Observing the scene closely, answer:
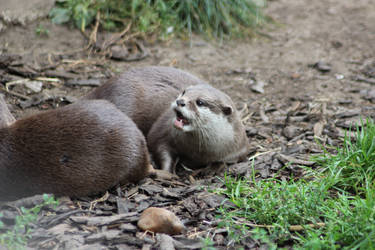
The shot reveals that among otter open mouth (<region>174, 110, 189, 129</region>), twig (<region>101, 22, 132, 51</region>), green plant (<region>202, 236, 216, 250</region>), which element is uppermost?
twig (<region>101, 22, 132, 51</region>)

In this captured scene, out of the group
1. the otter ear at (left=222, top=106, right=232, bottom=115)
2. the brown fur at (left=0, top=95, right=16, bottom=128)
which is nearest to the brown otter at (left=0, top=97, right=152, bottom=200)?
the brown fur at (left=0, top=95, right=16, bottom=128)

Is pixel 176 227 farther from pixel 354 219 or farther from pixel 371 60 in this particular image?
pixel 371 60

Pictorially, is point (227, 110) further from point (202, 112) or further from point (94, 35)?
point (94, 35)

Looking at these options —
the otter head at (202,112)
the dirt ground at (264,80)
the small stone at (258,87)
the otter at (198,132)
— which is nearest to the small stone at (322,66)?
the dirt ground at (264,80)

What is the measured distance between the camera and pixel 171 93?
395cm

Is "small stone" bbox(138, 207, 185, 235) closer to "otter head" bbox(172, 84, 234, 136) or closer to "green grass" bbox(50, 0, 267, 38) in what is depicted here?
"otter head" bbox(172, 84, 234, 136)

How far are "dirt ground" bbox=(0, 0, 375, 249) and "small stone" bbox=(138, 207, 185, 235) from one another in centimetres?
5

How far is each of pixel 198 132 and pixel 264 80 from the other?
1.83 metres

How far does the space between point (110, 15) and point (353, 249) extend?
4.10 m

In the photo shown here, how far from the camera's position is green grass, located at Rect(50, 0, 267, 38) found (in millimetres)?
5109

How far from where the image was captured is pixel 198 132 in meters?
3.51

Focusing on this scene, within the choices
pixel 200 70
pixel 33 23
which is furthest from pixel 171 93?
pixel 33 23

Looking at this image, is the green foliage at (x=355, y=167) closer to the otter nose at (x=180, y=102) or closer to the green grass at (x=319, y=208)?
the green grass at (x=319, y=208)

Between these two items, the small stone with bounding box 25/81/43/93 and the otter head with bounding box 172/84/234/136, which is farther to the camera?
the small stone with bounding box 25/81/43/93
